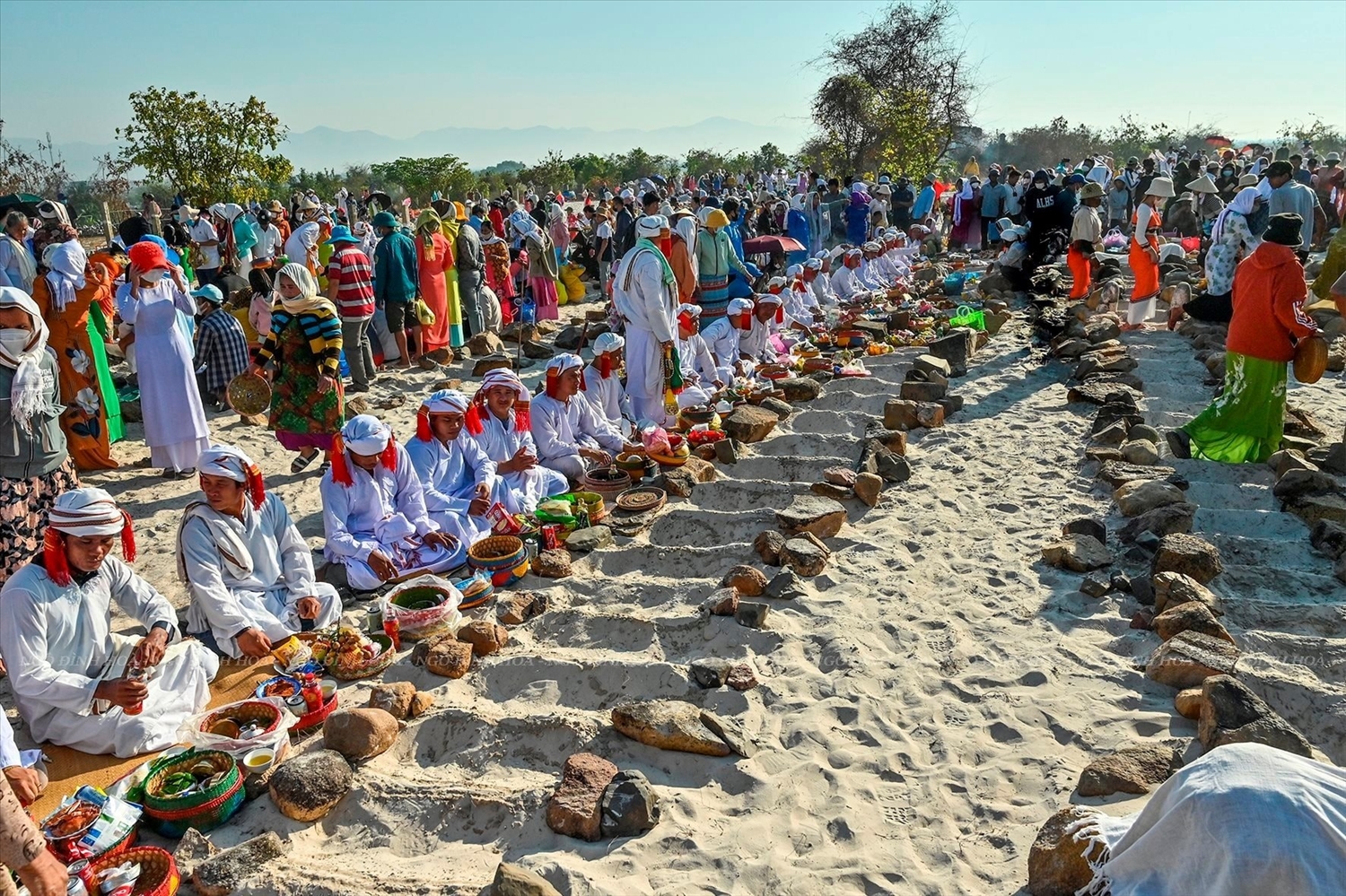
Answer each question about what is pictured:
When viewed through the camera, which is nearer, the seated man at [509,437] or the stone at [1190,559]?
the stone at [1190,559]

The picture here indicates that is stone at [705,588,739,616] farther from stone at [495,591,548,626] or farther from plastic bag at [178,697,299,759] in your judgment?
plastic bag at [178,697,299,759]

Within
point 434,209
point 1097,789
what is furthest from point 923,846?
point 434,209

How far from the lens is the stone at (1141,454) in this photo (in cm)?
629

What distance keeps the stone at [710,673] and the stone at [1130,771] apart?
150 cm

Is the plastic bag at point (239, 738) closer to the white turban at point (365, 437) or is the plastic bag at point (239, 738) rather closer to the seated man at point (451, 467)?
the white turban at point (365, 437)

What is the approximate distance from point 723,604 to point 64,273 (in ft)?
17.7

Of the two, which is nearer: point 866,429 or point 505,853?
point 505,853

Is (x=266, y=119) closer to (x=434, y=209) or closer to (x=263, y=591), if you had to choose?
(x=434, y=209)

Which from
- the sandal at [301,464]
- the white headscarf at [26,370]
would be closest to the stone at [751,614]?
the white headscarf at [26,370]

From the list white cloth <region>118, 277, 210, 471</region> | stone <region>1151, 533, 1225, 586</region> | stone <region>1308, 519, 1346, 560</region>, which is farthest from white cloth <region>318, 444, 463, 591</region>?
stone <region>1308, 519, 1346, 560</region>

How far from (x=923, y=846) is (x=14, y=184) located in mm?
25840

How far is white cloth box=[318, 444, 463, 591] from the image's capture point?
5023 mm

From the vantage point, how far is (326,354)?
6438 millimetres

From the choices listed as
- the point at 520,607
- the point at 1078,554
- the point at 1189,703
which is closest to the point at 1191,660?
the point at 1189,703
